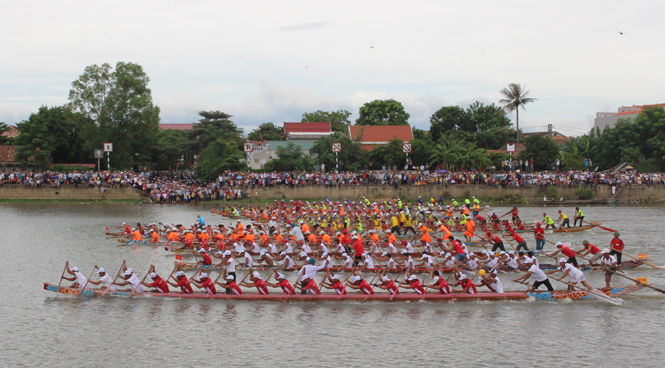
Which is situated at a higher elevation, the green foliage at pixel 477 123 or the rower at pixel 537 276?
the green foliage at pixel 477 123

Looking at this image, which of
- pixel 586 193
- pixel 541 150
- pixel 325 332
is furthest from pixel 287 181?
pixel 325 332

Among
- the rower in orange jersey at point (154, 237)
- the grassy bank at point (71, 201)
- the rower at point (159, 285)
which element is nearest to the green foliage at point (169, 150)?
the grassy bank at point (71, 201)

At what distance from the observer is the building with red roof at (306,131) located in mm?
62375

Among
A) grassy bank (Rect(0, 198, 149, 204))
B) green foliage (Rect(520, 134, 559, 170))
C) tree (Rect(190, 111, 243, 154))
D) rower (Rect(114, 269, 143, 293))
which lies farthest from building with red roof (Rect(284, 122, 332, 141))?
rower (Rect(114, 269, 143, 293))

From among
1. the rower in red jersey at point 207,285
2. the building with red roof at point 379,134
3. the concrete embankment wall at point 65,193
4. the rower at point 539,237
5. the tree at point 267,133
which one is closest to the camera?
the rower in red jersey at point 207,285

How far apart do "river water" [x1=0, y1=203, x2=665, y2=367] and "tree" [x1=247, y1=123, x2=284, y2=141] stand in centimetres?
5058

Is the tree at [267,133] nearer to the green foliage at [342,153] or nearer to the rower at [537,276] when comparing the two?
the green foliage at [342,153]

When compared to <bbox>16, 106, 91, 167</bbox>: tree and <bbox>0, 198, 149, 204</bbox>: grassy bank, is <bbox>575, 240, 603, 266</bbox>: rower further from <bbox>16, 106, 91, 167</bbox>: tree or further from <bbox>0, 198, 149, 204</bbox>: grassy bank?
<bbox>16, 106, 91, 167</bbox>: tree

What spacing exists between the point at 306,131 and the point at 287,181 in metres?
22.9

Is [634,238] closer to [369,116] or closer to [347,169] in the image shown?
[347,169]

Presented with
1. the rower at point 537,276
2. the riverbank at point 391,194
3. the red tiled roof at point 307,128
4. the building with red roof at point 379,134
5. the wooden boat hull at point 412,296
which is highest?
the red tiled roof at point 307,128

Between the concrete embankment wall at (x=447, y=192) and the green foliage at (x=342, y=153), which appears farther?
the green foliage at (x=342, y=153)

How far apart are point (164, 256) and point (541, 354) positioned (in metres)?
14.5

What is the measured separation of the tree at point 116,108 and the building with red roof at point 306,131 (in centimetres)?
1782
